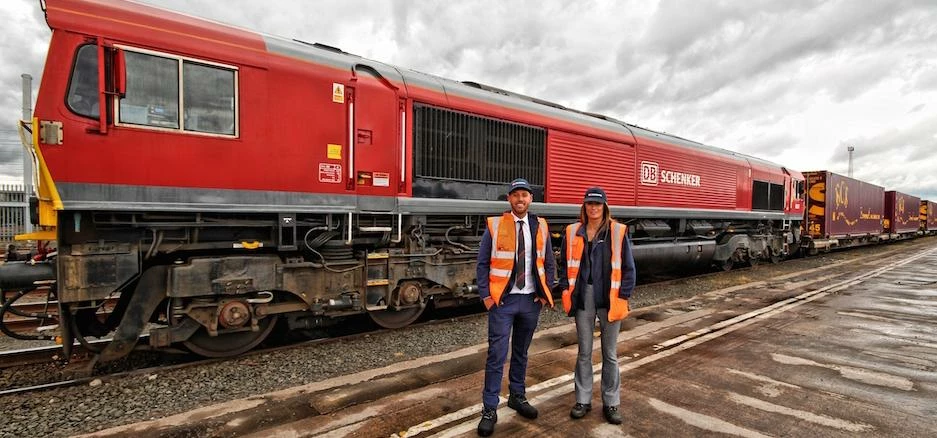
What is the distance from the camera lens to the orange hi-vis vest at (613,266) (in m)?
3.39

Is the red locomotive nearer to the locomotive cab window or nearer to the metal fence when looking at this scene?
the locomotive cab window

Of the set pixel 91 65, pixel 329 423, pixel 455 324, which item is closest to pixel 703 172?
pixel 455 324

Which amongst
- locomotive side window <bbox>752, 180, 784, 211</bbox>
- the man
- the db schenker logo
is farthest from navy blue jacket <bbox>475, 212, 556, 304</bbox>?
locomotive side window <bbox>752, 180, 784, 211</bbox>

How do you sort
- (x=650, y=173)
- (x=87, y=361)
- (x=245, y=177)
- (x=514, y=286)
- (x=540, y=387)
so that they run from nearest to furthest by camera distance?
1. (x=514, y=286)
2. (x=540, y=387)
3. (x=245, y=177)
4. (x=87, y=361)
5. (x=650, y=173)

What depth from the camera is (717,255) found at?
38.7 ft

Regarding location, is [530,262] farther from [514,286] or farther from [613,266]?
[613,266]

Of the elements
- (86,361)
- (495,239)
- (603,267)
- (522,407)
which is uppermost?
(495,239)

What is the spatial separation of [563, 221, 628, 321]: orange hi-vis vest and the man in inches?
7.2

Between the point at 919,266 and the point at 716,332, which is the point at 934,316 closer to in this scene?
the point at 716,332

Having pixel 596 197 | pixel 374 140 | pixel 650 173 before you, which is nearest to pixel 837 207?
pixel 650 173

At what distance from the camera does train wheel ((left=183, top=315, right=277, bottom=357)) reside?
4707 millimetres

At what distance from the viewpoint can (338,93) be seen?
518cm

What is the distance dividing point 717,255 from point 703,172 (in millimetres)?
2363

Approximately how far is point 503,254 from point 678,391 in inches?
84.1
